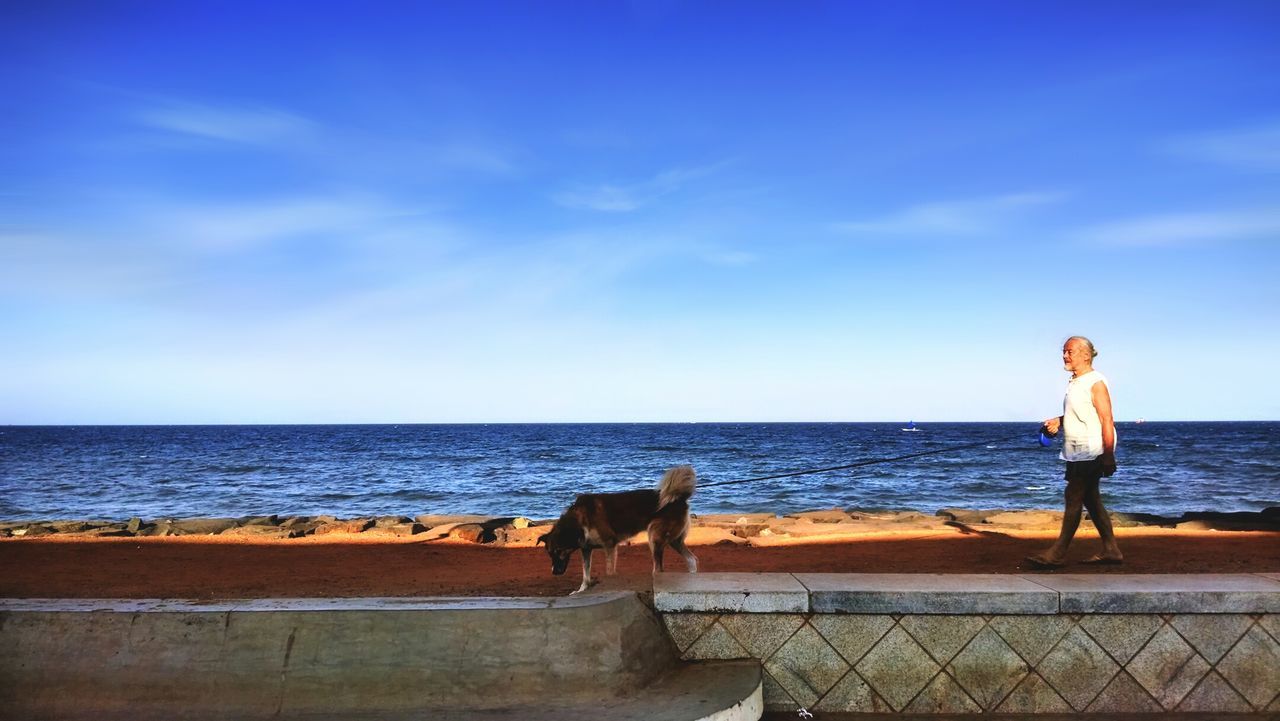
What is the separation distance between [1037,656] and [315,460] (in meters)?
46.8

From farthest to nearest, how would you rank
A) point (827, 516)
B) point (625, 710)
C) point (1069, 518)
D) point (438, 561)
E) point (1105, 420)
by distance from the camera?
point (827, 516) → point (438, 561) → point (1069, 518) → point (1105, 420) → point (625, 710)

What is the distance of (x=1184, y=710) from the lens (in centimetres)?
504

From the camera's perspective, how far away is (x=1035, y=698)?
16.6ft

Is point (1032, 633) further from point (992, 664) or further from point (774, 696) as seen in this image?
point (774, 696)

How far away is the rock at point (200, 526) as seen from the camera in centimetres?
1524

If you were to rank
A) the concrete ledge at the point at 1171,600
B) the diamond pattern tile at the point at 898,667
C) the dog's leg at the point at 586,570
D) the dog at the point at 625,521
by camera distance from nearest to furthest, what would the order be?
the concrete ledge at the point at 1171,600 < the diamond pattern tile at the point at 898,667 < the dog's leg at the point at 586,570 < the dog at the point at 625,521


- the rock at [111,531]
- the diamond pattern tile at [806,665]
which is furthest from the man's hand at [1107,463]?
the rock at [111,531]

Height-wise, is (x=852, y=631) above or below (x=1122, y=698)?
above

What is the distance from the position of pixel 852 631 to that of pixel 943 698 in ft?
2.16

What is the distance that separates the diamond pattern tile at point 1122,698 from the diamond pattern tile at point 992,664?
1.52 ft

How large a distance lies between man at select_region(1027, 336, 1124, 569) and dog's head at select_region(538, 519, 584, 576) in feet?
12.1

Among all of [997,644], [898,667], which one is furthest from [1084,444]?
[898,667]

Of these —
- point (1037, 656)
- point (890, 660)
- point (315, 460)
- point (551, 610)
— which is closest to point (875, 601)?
point (890, 660)

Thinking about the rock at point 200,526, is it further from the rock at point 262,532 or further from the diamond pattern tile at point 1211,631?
the diamond pattern tile at point 1211,631
